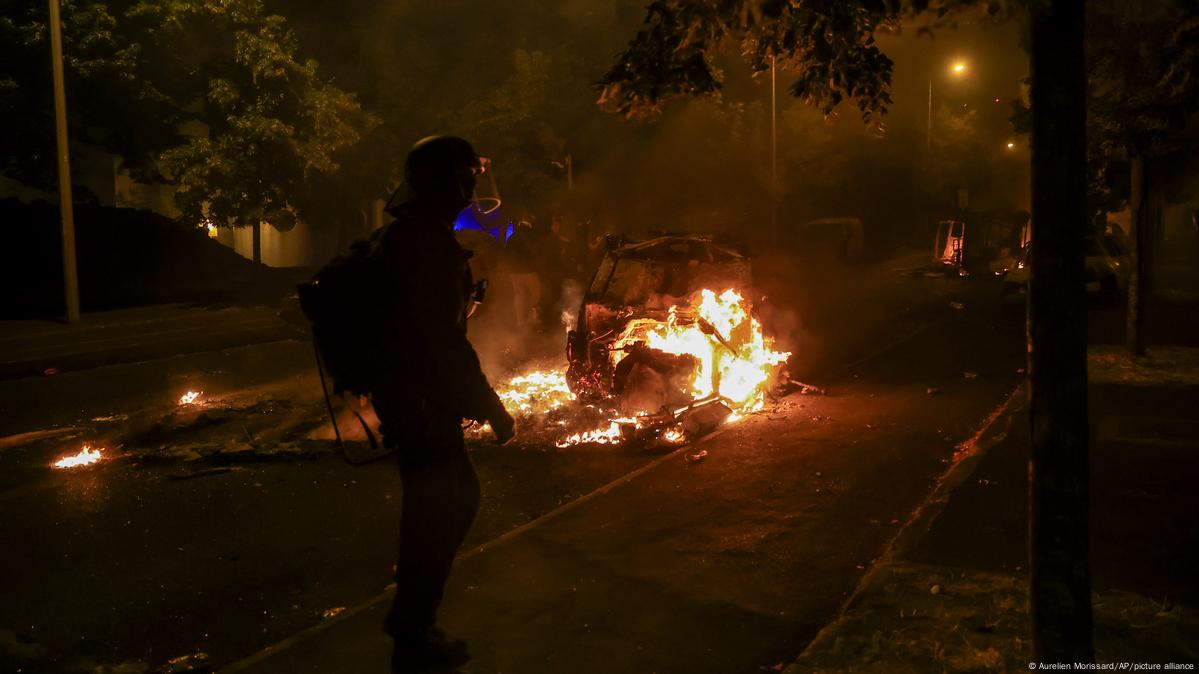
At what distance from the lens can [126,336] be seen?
683 inches

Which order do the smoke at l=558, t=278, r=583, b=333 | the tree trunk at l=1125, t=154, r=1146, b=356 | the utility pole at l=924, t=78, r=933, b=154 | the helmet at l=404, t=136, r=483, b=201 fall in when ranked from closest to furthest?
the helmet at l=404, t=136, r=483, b=201
the tree trunk at l=1125, t=154, r=1146, b=356
the smoke at l=558, t=278, r=583, b=333
the utility pole at l=924, t=78, r=933, b=154

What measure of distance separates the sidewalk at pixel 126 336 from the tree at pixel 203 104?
328 cm

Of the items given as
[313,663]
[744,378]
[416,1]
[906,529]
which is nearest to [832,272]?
[416,1]

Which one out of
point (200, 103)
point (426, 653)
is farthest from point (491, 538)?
point (200, 103)

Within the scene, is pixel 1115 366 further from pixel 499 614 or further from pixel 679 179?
pixel 679 179

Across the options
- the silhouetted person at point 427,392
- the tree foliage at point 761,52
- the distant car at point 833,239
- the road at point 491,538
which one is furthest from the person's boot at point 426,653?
the distant car at point 833,239

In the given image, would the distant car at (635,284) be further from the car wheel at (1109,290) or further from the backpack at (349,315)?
the car wheel at (1109,290)

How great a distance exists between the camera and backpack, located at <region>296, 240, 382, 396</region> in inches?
145

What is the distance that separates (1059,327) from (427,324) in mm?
2201

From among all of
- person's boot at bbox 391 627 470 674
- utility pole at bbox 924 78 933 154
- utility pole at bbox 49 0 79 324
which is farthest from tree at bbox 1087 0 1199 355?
utility pole at bbox 924 78 933 154

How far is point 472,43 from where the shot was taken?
99.5ft

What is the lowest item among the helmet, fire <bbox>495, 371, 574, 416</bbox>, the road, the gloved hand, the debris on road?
the debris on road

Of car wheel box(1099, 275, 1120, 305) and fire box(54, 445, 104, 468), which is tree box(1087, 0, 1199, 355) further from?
fire box(54, 445, 104, 468)

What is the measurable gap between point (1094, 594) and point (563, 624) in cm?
251
